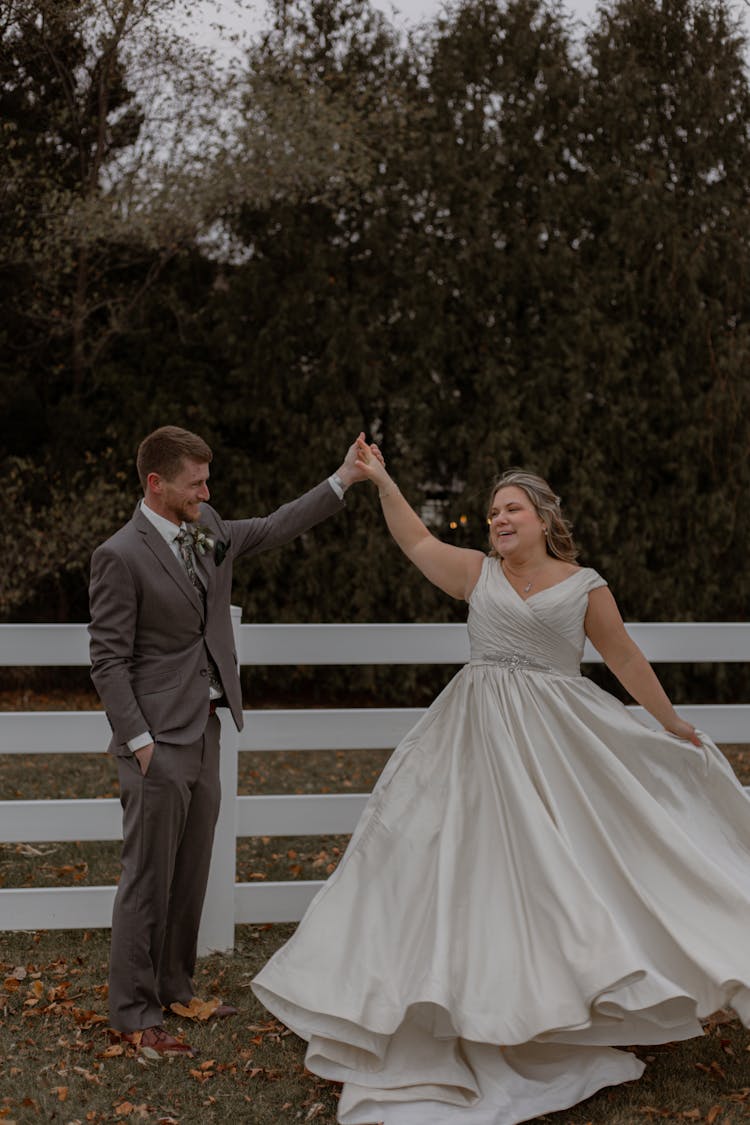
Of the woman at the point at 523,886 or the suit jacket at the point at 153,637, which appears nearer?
the woman at the point at 523,886

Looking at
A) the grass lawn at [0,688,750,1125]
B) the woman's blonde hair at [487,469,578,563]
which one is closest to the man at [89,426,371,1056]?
the grass lawn at [0,688,750,1125]

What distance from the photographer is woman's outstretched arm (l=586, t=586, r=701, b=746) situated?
439cm

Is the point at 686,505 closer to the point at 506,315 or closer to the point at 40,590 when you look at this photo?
the point at 506,315

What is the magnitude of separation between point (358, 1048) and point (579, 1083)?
71 centimetres

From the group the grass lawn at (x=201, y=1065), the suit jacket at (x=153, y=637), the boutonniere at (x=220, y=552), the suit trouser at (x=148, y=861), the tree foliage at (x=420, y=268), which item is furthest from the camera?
the tree foliage at (x=420, y=268)

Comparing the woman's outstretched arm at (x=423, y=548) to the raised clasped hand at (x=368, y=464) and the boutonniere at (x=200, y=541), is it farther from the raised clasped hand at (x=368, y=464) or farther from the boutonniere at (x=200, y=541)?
the boutonniere at (x=200, y=541)

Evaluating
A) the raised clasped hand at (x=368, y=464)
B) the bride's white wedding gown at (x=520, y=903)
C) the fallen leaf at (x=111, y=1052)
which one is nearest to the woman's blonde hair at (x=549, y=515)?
the bride's white wedding gown at (x=520, y=903)

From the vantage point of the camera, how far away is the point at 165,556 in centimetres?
433

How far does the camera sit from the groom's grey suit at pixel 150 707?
4.19m

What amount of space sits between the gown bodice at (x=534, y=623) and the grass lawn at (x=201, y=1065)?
1.45 m

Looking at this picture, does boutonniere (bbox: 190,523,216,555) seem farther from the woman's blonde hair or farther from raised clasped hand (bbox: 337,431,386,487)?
the woman's blonde hair

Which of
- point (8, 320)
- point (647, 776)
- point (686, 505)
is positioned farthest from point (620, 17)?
point (647, 776)

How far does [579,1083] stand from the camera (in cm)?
384

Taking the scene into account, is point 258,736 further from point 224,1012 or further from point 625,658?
point 625,658
